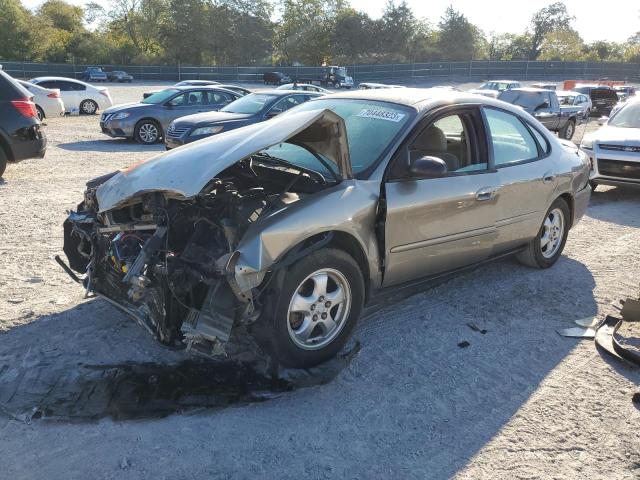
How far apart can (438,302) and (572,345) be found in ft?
3.64

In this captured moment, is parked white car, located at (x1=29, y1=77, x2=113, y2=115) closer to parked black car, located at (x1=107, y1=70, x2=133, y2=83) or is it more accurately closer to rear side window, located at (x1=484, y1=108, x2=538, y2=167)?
rear side window, located at (x1=484, y1=108, x2=538, y2=167)

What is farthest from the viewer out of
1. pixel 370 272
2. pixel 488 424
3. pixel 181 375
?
pixel 370 272

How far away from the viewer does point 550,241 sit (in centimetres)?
574

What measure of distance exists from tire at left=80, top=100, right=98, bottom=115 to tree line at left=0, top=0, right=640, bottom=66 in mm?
48068

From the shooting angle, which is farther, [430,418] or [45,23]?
[45,23]

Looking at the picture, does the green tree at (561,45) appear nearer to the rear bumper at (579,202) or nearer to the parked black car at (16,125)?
the rear bumper at (579,202)

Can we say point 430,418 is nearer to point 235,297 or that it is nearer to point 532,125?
point 235,297

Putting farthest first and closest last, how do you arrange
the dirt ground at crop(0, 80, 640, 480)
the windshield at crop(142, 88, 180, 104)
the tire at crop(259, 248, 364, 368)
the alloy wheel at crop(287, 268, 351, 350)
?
the windshield at crop(142, 88, 180, 104), the alloy wheel at crop(287, 268, 351, 350), the tire at crop(259, 248, 364, 368), the dirt ground at crop(0, 80, 640, 480)

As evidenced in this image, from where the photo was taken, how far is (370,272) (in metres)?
3.91

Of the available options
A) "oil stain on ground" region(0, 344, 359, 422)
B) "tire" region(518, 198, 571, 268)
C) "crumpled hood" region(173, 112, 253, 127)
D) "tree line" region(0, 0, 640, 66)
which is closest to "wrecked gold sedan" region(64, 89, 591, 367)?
"oil stain on ground" region(0, 344, 359, 422)

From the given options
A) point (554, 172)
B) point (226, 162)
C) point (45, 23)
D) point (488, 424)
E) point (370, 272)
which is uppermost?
point (45, 23)

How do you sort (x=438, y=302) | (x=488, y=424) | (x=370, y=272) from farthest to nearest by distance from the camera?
(x=438, y=302) < (x=370, y=272) < (x=488, y=424)

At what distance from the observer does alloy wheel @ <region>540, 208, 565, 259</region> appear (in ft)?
18.5

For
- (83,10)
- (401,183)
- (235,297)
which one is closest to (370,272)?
(401,183)
